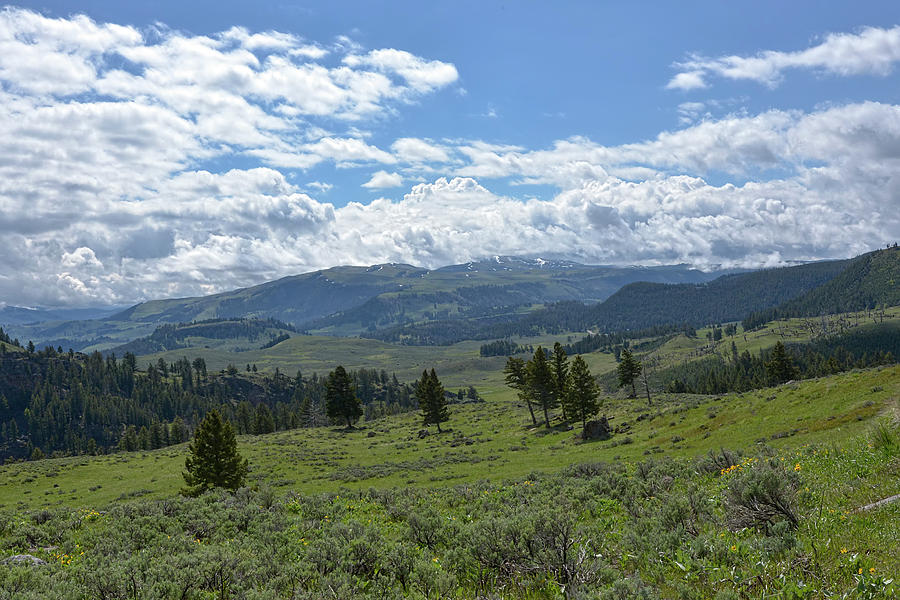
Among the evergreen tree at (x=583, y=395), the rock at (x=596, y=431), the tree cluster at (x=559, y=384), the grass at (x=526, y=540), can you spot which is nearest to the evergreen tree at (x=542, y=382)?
the tree cluster at (x=559, y=384)

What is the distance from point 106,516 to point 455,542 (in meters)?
19.5

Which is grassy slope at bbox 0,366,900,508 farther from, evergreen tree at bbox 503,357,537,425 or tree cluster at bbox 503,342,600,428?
evergreen tree at bbox 503,357,537,425

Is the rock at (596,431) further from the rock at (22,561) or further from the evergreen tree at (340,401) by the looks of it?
the evergreen tree at (340,401)

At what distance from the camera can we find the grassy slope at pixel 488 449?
38344 mm

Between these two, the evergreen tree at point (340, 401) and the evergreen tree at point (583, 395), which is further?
the evergreen tree at point (340, 401)

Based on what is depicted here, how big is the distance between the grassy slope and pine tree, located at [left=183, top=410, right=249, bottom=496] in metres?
4.99

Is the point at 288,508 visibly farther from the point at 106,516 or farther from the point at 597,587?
the point at 597,587

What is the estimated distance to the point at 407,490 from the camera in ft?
90.3

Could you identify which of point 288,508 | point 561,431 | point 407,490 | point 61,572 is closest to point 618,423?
point 561,431

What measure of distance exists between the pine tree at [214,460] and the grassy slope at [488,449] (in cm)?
499

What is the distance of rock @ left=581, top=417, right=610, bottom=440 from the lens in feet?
198

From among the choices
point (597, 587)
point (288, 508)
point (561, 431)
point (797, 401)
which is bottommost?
point (561, 431)

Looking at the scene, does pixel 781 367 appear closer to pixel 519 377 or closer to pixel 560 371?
pixel 560 371

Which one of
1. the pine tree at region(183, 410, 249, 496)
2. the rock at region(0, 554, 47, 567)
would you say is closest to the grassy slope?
the pine tree at region(183, 410, 249, 496)
